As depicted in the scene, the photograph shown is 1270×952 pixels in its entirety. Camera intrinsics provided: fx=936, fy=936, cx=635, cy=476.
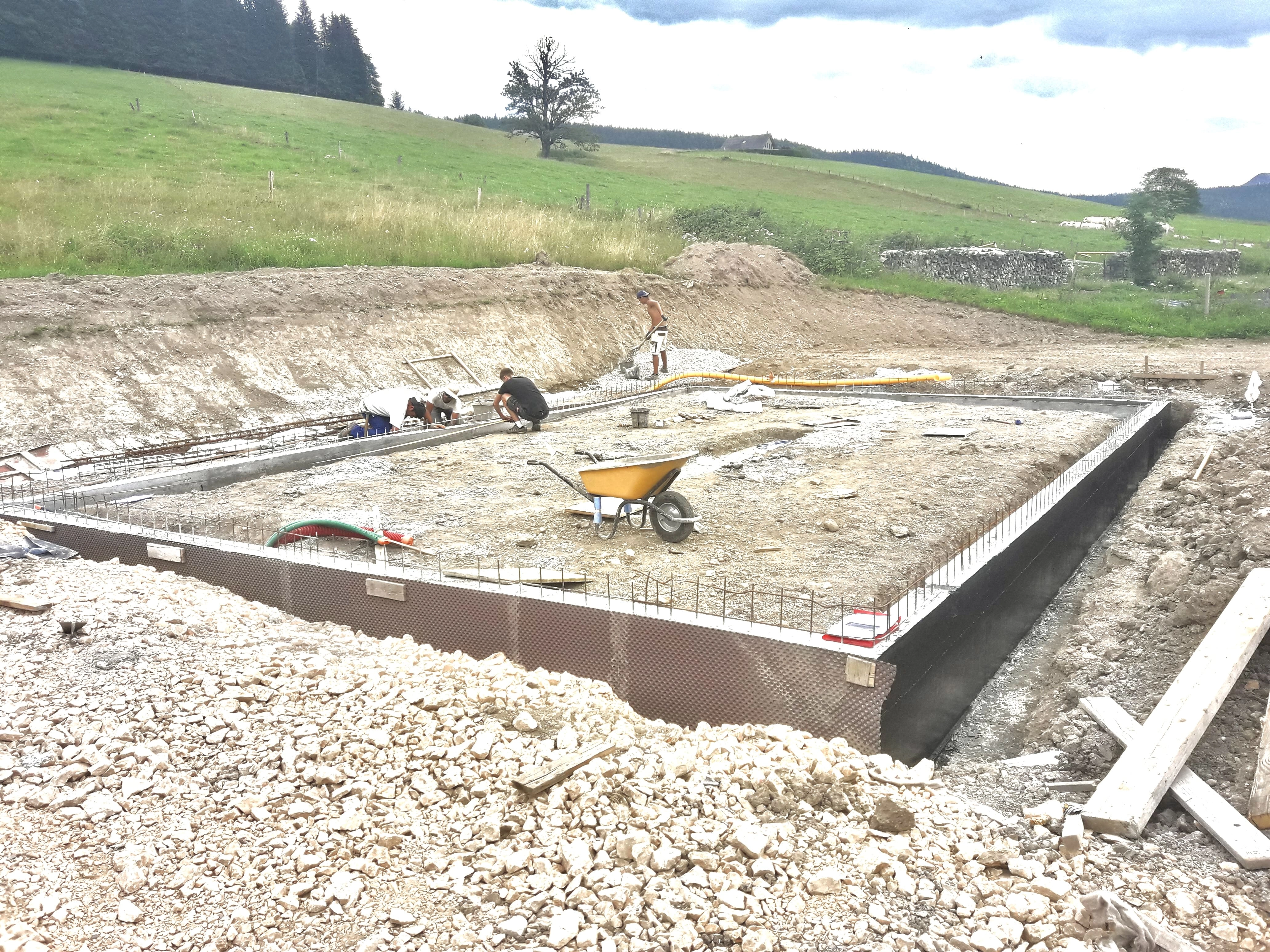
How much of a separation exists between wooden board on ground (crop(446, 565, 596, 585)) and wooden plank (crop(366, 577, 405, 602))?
32 centimetres

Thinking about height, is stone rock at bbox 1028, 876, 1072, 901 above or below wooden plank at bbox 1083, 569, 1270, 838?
below

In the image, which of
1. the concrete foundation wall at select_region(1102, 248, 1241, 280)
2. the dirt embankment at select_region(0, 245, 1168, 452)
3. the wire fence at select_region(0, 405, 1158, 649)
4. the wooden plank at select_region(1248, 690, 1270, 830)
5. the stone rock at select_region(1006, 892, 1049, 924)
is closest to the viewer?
the stone rock at select_region(1006, 892, 1049, 924)

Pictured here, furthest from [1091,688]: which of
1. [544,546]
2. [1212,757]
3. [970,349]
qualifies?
[970,349]

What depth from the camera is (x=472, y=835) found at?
3213 millimetres

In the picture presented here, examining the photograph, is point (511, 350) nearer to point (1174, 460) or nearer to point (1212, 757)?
point (1174, 460)

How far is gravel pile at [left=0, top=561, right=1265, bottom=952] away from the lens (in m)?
2.78

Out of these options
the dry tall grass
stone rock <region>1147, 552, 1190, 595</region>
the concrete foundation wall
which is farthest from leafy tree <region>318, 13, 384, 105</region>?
stone rock <region>1147, 552, 1190, 595</region>

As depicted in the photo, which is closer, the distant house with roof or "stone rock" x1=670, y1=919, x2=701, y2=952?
"stone rock" x1=670, y1=919, x2=701, y2=952

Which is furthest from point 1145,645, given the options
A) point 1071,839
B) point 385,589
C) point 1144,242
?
point 1144,242

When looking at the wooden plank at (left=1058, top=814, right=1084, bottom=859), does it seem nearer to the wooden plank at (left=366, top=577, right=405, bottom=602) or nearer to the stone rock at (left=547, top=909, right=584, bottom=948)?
the stone rock at (left=547, top=909, right=584, bottom=948)

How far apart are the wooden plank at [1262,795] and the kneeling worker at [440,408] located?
29.4 feet

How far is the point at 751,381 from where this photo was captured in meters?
14.6

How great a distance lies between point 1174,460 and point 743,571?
20.9ft

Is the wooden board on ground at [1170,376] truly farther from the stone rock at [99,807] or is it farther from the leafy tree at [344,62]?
the leafy tree at [344,62]
